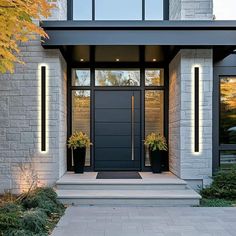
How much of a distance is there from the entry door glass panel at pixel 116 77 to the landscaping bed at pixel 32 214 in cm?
360

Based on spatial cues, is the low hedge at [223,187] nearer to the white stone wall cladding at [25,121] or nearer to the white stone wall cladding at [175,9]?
the white stone wall cladding at [25,121]

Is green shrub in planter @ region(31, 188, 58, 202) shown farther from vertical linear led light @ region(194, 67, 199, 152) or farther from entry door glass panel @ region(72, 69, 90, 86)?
entry door glass panel @ region(72, 69, 90, 86)

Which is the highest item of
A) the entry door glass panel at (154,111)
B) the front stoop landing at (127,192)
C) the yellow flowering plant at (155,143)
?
the entry door glass panel at (154,111)

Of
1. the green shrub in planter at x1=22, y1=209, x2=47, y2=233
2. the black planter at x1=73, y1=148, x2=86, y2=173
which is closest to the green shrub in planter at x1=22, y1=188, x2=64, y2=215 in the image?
the green shrub in planter at x1=22, y1=209, x2=47, y2=233

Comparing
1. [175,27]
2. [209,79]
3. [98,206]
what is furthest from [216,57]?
[98,206]

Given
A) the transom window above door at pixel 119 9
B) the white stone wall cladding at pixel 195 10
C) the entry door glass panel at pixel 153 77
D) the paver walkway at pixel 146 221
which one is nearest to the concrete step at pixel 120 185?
the paver walkway at pixel 146 221

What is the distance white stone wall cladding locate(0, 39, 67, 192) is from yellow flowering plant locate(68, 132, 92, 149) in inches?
39.6

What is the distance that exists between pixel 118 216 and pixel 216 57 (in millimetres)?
4474

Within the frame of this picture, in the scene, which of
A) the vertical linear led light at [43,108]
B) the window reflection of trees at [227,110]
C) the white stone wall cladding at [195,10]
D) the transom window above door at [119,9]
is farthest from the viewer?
the transom window above door at [119,9]

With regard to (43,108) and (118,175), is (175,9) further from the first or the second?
(118,175)

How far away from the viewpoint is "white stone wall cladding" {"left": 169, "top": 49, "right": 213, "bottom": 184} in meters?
7.68

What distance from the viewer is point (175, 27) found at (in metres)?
7.18

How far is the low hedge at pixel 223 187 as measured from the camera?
716 centimetres

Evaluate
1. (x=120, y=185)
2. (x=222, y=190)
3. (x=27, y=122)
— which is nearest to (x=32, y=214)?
(x=120, y=185)
